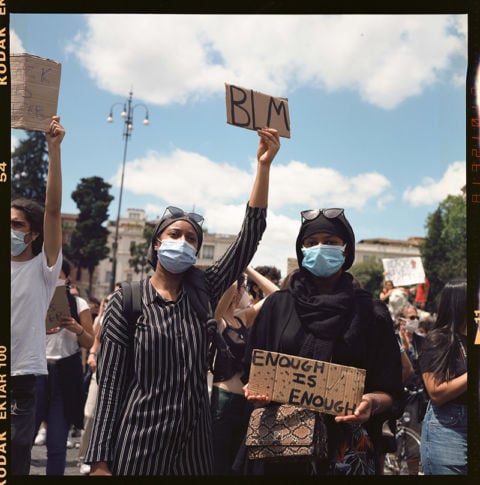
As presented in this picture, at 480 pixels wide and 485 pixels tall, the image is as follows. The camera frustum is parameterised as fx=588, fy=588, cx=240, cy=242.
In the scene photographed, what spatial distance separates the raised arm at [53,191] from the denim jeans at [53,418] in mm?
2019

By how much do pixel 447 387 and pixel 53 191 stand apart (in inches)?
94.2

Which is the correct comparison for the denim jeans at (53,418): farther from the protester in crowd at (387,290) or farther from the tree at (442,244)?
the tree at (442,244)

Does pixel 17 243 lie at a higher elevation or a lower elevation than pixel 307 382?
higher

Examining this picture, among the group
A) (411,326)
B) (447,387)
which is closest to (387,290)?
(411,326)

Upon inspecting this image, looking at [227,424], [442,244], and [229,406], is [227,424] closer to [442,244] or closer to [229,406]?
[229,406]

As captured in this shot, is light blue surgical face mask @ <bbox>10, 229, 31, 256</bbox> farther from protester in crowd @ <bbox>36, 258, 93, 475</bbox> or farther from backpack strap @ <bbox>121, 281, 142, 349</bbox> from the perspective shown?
protester in crowd @ <bbox>36, 258, 93, 475</bbox>

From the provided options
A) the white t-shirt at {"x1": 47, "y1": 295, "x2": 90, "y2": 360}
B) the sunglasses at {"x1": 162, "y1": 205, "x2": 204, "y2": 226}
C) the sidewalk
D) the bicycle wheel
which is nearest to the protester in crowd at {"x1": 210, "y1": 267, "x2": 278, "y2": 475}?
the sunglasses at {"x1": 162, "y1": 205, "x2": 204, "y2": 226}

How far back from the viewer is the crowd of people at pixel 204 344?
8.67 feet

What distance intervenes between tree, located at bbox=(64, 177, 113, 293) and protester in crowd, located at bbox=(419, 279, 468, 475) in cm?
4658

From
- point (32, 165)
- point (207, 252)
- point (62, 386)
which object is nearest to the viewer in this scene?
point (62, 386)

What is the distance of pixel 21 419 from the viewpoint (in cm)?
307
